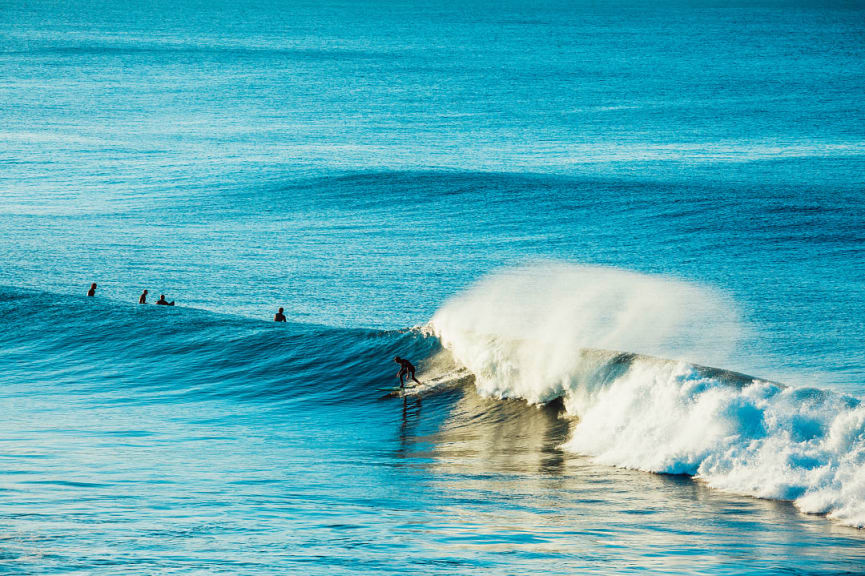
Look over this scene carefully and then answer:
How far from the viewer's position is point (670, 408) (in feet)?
55.5

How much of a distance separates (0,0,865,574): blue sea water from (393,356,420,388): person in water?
353 millimetres

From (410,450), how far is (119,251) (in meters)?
35.2

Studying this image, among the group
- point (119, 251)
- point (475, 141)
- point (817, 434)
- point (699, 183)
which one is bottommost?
point (817, 434)

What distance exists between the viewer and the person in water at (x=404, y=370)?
22.1m

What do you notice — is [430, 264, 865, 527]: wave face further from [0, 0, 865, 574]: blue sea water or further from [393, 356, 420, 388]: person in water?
[393, 356, 420, 388]: person in water

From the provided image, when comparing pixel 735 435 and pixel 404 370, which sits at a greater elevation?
pixel 404 370

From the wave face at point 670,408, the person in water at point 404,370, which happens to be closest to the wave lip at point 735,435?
the wave face at point 670,408

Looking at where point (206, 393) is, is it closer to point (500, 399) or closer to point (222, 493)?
point (500, 399)

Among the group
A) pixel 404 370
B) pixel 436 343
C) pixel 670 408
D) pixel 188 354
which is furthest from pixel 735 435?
pixel 188 354

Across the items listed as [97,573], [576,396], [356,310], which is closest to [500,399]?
[576,396]

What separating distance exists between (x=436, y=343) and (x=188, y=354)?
654cm

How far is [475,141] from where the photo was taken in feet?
289

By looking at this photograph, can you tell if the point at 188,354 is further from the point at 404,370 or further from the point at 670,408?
the point at 670,408

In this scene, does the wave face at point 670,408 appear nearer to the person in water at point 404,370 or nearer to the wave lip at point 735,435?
the wave lip at point 735,435
